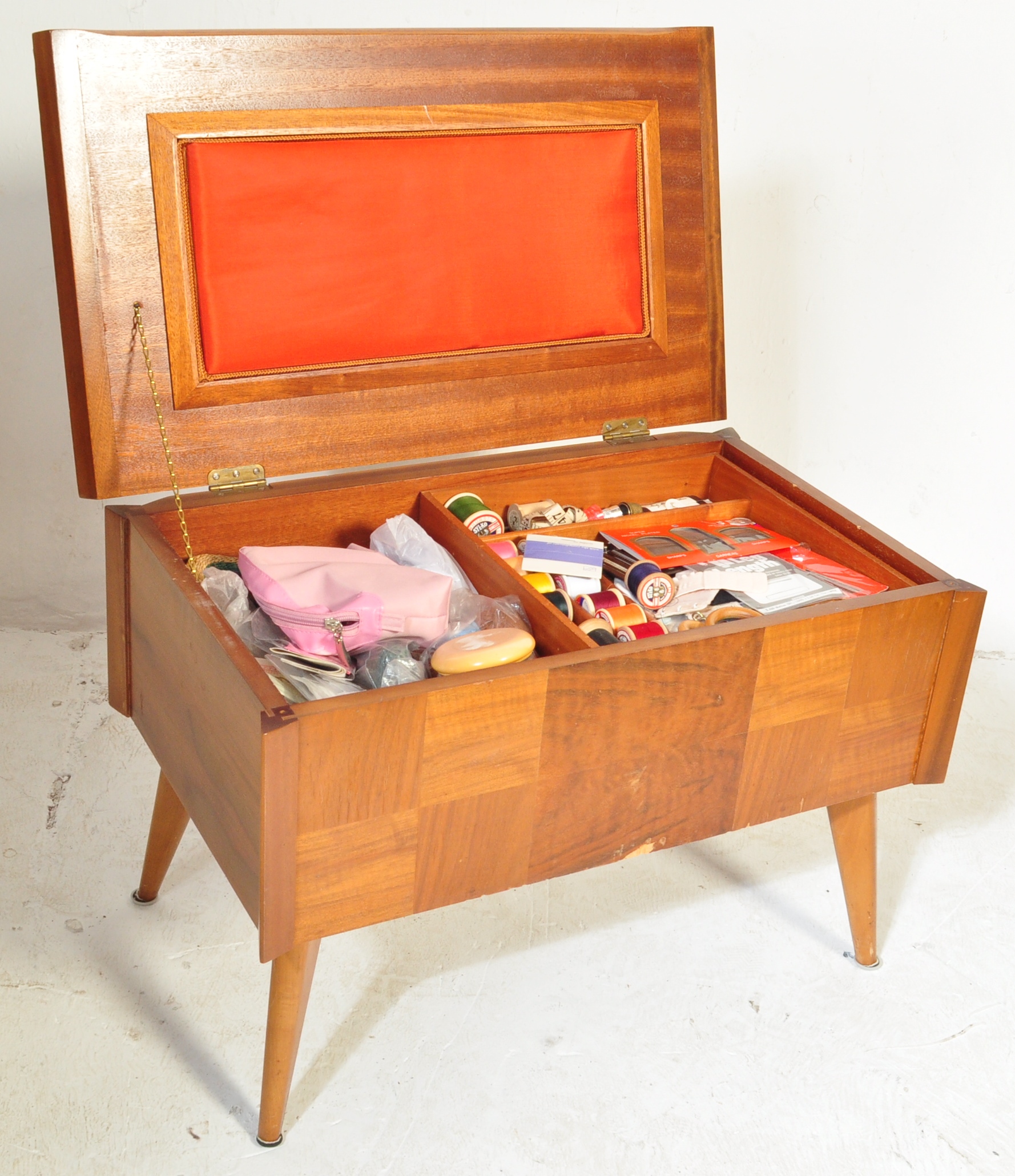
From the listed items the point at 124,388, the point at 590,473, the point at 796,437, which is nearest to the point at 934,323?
the point at 796,437

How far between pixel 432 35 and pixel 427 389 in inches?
16.8

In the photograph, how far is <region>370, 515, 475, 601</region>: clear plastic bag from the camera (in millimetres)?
1496

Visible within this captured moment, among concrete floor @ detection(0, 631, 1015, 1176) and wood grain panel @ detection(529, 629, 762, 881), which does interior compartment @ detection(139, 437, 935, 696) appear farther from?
concrete floor @ detection(0, 631, 1015, 1176)

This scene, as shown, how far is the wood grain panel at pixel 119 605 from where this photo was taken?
1.44 m

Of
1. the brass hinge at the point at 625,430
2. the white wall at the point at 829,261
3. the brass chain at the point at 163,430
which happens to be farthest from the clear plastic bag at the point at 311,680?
the white wall at the point at 829,261

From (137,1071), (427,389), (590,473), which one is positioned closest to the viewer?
(137,1071)

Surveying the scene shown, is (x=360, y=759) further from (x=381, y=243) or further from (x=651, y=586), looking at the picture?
(x=381, y=243)

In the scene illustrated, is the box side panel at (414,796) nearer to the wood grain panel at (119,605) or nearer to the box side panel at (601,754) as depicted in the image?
the box side panel at (601,754)

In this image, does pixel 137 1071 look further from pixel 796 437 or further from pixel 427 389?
pixel 796 437

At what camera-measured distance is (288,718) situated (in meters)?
1.04

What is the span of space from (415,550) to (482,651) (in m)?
0.31

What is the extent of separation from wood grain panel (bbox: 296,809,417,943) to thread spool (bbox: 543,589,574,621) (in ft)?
1.16

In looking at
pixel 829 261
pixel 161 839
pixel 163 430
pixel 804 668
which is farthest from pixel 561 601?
pixel 829 261

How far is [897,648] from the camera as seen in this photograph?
1346 millimetres
